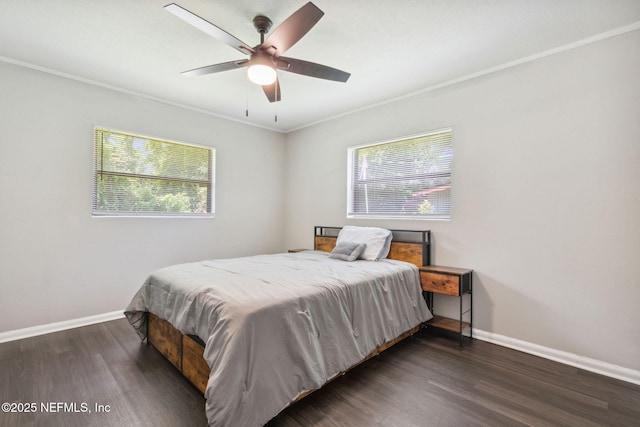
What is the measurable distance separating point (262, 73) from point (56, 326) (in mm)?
3268

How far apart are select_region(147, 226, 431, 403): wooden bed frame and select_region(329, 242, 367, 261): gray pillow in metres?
0.43

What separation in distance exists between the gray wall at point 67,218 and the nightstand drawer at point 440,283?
114 inches

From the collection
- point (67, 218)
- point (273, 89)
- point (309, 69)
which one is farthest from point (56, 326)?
point (309, 69)

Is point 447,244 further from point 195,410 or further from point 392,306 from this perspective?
point 195,410

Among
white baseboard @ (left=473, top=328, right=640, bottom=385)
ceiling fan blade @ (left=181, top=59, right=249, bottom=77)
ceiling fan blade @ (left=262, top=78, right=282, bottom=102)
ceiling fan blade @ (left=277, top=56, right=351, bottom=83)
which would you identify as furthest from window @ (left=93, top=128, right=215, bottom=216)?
white baseboard @ (left=473, top=328, right=640, bottom=385)

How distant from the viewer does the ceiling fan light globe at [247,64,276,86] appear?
84.1 inches

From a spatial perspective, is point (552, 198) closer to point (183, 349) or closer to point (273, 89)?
point (273, 89)

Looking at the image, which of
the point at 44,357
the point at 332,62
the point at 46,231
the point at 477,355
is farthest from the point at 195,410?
the point at 332,62

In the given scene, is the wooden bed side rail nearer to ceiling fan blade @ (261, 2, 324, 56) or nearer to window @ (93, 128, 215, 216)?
window @ (93, 128, 215, 216)

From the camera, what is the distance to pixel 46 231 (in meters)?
3.02

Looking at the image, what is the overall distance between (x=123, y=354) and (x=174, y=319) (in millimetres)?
863

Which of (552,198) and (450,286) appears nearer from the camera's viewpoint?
(552,198)

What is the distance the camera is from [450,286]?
2.85 meters

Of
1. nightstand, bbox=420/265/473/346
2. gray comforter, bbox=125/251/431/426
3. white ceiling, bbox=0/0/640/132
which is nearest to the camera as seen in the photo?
gray comforter, bbox=125/251/431/426
